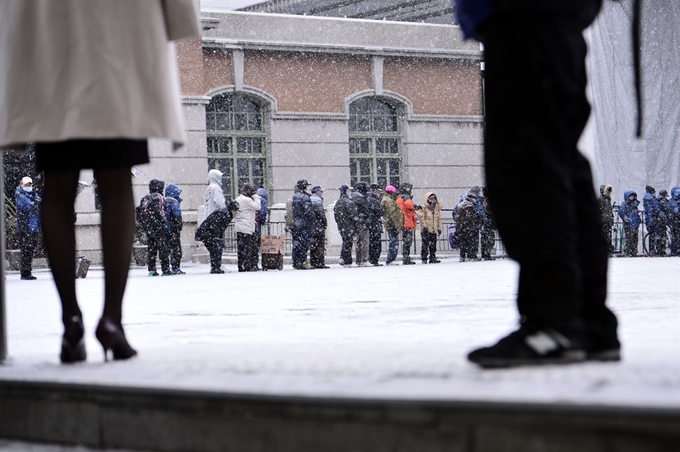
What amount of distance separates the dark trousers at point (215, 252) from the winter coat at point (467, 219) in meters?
5.44

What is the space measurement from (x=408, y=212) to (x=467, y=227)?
41.1 inches

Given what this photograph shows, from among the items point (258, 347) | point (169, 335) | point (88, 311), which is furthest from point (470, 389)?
point (88, 311)

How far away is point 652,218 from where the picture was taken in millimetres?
21562

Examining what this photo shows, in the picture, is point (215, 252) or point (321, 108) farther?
point (321, 108)

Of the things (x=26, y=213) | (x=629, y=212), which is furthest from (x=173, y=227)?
(x=629, y=212)

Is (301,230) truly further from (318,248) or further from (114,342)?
(114,342)

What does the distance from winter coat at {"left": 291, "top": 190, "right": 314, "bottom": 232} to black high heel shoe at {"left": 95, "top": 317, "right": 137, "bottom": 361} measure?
52.1ft

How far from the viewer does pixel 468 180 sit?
29766 mm

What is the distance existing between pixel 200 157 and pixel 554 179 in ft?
77.2

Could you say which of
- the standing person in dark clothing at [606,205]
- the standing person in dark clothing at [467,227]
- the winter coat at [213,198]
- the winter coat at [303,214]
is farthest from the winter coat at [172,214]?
the standing person in dark clothing at [606,205]

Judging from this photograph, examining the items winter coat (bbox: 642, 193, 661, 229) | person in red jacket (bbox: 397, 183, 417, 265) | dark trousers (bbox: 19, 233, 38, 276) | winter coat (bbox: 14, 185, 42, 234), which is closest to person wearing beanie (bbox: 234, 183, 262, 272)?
winter coat (bbox: 14, 185, 42, 234)

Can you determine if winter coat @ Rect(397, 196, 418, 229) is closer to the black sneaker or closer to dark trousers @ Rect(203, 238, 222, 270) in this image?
dark trousers @ Rect(203, 238, 222, 270)

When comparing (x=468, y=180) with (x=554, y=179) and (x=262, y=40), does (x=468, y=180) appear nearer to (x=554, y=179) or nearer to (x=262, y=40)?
(x=262, y=40)

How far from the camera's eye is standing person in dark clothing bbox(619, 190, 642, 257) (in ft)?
70.3
